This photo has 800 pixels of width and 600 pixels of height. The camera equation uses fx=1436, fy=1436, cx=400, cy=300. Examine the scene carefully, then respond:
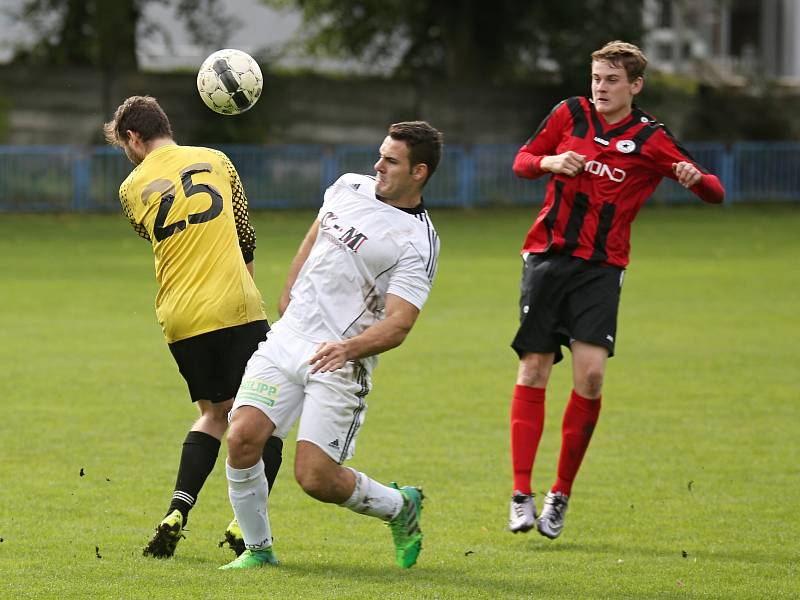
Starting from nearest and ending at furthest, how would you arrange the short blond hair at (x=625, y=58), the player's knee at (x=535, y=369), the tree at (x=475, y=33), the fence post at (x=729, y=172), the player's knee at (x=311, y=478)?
the player's knee at (x=311, y=478)
the short blond hair at (x=625, y=58)
the player's knee at (x=535, y=369)
the fence post at (x=729, y=172)
the tree at (x=475, y=33)

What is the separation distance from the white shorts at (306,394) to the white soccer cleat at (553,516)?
4.05ft

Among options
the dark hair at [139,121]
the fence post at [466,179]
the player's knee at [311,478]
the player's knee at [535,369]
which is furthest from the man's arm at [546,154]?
the fence post at [466,179]

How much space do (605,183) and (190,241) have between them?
A: 81.6 inches

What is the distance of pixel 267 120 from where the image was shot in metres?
31.8

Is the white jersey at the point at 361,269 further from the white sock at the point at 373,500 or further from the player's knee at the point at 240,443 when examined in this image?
the white sock at the point at 373,500

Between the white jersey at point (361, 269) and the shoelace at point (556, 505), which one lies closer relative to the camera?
the white jersey at point (361, 269)

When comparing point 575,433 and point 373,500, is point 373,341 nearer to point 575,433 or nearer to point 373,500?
point 373,500

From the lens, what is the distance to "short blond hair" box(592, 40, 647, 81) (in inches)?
270

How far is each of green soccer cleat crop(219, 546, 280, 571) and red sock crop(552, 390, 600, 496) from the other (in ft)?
5.22

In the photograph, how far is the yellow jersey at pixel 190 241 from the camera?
629 cm

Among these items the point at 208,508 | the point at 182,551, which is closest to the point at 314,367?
the point at 182,551

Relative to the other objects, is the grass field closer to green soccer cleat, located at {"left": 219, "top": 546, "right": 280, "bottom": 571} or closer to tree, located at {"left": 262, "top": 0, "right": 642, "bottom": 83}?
green soccer cleat, located at {"left": 219, "top": 546, "right": 280, "bottom": 571}

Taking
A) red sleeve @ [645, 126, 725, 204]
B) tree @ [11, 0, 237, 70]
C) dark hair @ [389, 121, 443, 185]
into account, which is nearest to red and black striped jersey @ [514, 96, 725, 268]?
red sleeve @ [645, 126, 725, 204]

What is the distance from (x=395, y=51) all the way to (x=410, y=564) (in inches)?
1183
